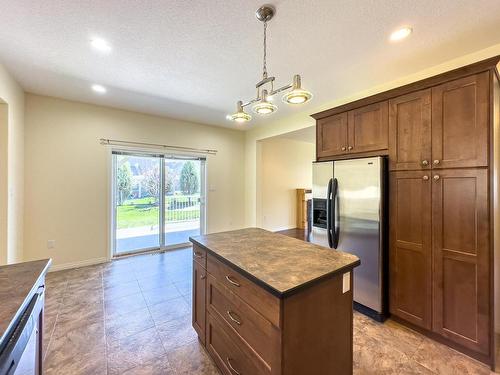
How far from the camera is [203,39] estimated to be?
204cm

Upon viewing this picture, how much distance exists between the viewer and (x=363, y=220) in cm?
234

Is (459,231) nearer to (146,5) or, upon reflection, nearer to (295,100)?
(295,100)

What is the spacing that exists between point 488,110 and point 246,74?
222cm

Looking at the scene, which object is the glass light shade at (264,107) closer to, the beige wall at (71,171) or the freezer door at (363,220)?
the freezer door at (363,220)

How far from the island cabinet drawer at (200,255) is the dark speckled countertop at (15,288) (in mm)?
940

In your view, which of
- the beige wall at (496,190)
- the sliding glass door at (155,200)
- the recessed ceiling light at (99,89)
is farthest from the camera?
the sliding glass door at (155,200)

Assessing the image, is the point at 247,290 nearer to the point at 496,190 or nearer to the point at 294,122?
the point at 496,190

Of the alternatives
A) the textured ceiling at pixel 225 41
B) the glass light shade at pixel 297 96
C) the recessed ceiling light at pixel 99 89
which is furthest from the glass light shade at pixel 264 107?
the recessed ceiling light at pixel 99 89

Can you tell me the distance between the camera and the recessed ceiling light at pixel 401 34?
187cm

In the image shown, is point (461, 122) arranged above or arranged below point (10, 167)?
above

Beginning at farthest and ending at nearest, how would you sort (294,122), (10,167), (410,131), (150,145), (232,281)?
(150,145) → (294,122) → (10,167) → (410,131) → (232,281)

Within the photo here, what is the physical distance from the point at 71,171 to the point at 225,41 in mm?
3293

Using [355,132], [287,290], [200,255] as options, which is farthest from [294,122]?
[287,290]

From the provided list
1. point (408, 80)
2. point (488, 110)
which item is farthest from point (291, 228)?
point (488, 110)
